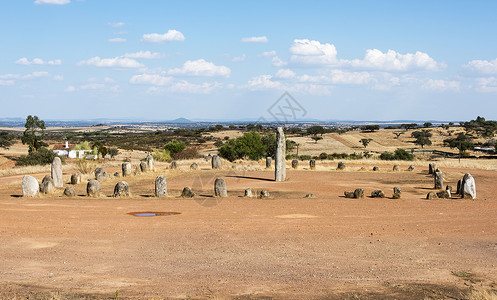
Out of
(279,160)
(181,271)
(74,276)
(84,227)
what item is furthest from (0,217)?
(279,160)

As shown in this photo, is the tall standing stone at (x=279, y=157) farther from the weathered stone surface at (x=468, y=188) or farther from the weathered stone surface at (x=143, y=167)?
the weathered stone surface at (x=468, y=188)

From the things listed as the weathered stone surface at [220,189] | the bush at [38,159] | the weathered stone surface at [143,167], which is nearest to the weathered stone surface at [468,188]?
the weathered stone surface at [220,189]

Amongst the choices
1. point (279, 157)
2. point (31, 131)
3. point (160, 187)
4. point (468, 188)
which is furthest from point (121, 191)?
point (31, 131)

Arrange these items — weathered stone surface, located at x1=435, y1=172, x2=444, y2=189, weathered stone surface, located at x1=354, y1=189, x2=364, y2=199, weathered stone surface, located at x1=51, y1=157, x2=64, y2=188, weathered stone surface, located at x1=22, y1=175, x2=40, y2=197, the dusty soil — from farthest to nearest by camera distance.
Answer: weathered stone surface, located at x1=435, y1=172, x2=444, y2=189
weathered stone surface, located at x1=51, y1=157, x2=64, y2=188
weathered stone surface, located at x1=354, y1=189, x2=364, y2=199
weathered stone surface, located at x1=22, y1=175, x2=40, y2=197
the dusty soil

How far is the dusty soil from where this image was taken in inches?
387

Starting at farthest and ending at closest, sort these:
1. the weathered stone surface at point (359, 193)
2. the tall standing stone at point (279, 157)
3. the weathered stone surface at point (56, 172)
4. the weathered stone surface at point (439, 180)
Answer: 1. the tall standing stone at point (279, 157)
2. the weathered stone surface at point (439, 180)
3. the weathered stone surface at point (56, 172)
4. the weathered stone surface at point (359, 193)

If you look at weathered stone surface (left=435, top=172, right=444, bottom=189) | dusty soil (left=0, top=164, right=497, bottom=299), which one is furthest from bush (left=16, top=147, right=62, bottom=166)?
weathered stone surface (left=435, top=172, right=444, bottom=189)

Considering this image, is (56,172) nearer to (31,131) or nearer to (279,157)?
(279,157)

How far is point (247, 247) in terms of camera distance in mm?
13250

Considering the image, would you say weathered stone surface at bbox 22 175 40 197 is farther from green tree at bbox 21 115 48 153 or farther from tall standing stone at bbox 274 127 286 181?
green tree at bbox 21 115 48 153

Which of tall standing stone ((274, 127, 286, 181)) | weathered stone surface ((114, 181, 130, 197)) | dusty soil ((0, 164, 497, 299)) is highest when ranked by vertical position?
tall standing stone ((274, 127, 286, 181))

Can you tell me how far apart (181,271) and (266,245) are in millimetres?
3294

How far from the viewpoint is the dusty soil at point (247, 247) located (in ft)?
32.2

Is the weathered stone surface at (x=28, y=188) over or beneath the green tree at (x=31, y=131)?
beneath
